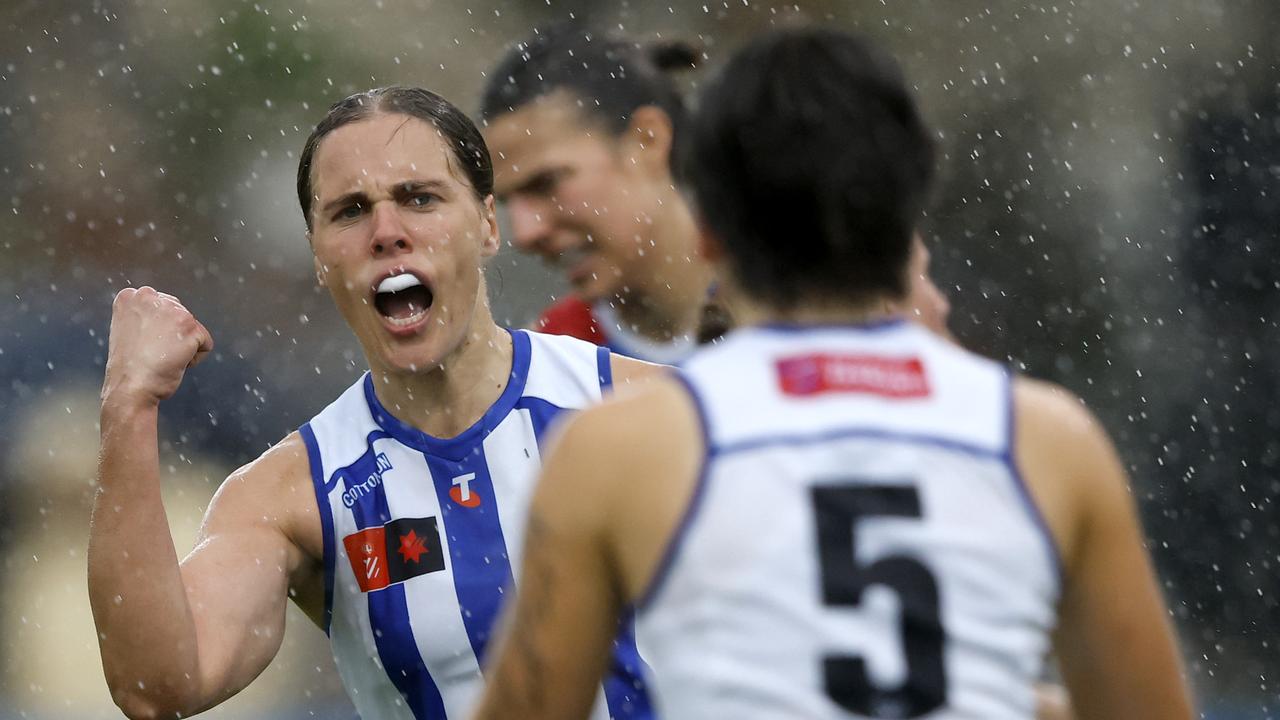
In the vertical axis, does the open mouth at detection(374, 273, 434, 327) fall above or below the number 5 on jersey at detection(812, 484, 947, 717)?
above

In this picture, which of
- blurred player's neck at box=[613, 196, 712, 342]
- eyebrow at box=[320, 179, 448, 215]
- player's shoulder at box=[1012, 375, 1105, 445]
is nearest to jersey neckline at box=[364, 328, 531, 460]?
eyebrow at box=[320, 179, 448, 215]

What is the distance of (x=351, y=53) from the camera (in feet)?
36.4

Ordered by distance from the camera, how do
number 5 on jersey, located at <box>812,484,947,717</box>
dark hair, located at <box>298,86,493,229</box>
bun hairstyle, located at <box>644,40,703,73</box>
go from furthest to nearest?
bun hairstyle, located at <box>644,40,703,73</box>
dark hair, located at <box>298,86,493,229</box>
number 5 on jersey, located at <box>812,484,947,717</box>

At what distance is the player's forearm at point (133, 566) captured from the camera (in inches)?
115

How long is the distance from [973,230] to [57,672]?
5352 mm

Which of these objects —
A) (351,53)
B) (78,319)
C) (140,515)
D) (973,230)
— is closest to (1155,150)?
(973,230)

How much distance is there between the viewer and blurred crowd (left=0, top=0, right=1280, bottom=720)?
813cm

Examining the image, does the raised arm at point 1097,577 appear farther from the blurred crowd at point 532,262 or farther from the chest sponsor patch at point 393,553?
the blurred crowd at point 532,262

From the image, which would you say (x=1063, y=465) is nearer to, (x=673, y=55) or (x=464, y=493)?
(x=464, y=493)

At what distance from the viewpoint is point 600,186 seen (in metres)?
5.27

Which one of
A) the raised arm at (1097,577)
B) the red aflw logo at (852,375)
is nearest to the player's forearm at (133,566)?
the red aflw logo at (852,375)

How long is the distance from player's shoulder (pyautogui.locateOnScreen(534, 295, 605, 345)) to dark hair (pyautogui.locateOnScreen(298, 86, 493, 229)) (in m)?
1.19

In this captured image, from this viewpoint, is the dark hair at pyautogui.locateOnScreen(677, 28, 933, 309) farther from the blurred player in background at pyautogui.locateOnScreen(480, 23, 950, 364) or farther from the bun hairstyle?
the bun hairstyle

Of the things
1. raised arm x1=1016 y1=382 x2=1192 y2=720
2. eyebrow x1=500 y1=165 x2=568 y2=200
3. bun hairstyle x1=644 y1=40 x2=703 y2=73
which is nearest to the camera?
raised arm x1=1016 y1=382 x2=1192 y2=720
